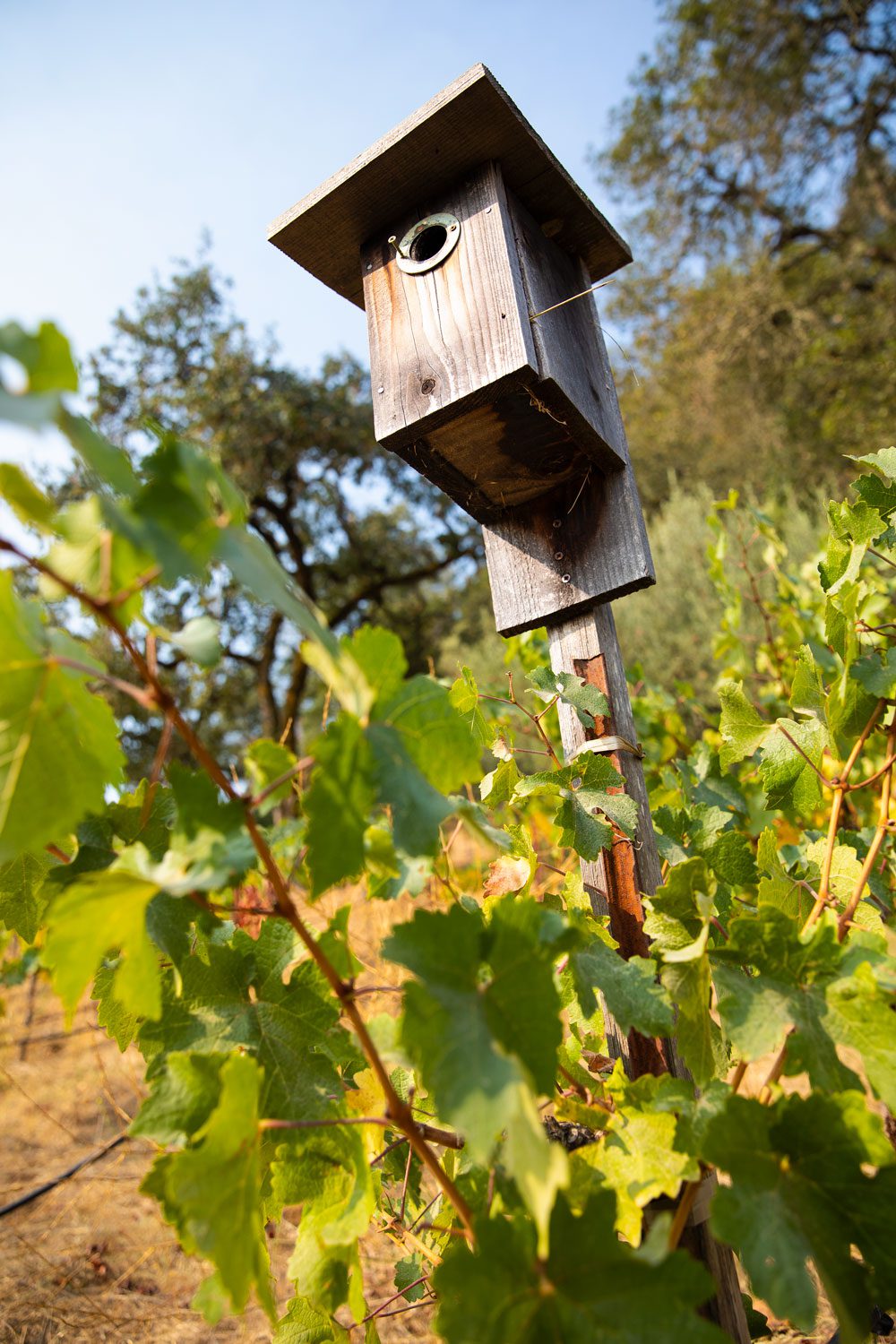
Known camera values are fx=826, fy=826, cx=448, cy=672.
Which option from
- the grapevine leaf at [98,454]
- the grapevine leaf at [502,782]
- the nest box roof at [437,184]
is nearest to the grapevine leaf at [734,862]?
the grapevine leaf at [502,782]

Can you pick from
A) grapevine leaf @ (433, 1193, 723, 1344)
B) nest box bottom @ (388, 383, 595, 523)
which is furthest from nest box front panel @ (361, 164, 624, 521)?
grapevine leaf @ (433, 1193, 723, 1344)

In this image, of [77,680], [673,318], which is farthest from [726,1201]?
[673,318]

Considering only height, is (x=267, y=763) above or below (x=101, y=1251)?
above

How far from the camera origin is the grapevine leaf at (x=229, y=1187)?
1.89 feet

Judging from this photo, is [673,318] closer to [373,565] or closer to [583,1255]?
[373,565]

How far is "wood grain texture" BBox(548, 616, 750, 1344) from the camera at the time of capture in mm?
1033

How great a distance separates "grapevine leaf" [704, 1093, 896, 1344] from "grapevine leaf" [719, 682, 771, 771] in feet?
1.80

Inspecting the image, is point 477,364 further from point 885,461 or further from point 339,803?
point 339,803

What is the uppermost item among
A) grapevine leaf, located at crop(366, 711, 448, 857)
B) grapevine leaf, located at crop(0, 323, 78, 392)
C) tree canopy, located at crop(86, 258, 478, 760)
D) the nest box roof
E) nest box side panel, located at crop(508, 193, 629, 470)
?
tree canopy, located at crop(86, 258, 478, 760)

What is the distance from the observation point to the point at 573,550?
1.51 meters

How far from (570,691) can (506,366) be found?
55cm

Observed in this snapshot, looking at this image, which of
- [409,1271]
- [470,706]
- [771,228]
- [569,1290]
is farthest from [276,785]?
[771,228]

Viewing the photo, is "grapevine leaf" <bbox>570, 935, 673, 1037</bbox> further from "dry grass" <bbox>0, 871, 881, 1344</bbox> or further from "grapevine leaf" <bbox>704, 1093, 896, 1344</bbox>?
"dry grass" <bbox>0, 871, 881, 1344</bbox>

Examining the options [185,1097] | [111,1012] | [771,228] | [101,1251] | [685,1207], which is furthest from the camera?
[771,228]
